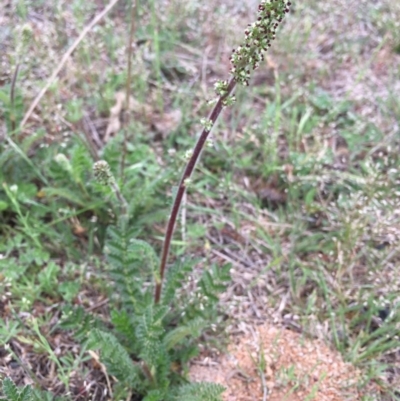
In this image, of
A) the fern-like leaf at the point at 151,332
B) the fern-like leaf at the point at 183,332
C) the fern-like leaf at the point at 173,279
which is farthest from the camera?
the fern-like leaf at the point at 173,279

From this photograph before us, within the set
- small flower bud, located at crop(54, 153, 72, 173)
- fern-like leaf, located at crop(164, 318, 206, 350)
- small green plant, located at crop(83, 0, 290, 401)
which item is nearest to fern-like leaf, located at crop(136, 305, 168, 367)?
small green plant, located at crop(83, 0, 290, 401)

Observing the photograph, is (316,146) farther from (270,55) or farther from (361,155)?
(270,55)

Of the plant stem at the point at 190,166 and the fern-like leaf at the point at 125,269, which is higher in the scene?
the plant stem at the point at 190,166

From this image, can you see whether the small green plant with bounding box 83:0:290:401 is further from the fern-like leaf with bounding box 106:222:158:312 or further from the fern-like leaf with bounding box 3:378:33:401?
the fern-like leaf with bounding box 3:378:33:401

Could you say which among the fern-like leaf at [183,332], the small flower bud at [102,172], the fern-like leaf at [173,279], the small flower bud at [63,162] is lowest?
the fern-like leaf at [183,332]

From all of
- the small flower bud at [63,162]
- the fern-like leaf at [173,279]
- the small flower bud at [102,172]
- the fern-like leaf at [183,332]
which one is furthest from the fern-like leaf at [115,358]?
the small flower bud at [63,162]

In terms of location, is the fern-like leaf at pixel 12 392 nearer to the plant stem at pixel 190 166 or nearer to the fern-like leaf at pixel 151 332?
the fern-like leaf at pixel 151 332

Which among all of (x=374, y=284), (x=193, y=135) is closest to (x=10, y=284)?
(x=193, y=135)

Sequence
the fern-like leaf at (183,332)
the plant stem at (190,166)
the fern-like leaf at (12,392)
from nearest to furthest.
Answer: the plant stem at (190,166) < the fern-like leaf at (12,392) < the fern-like leaf at (183,332)
